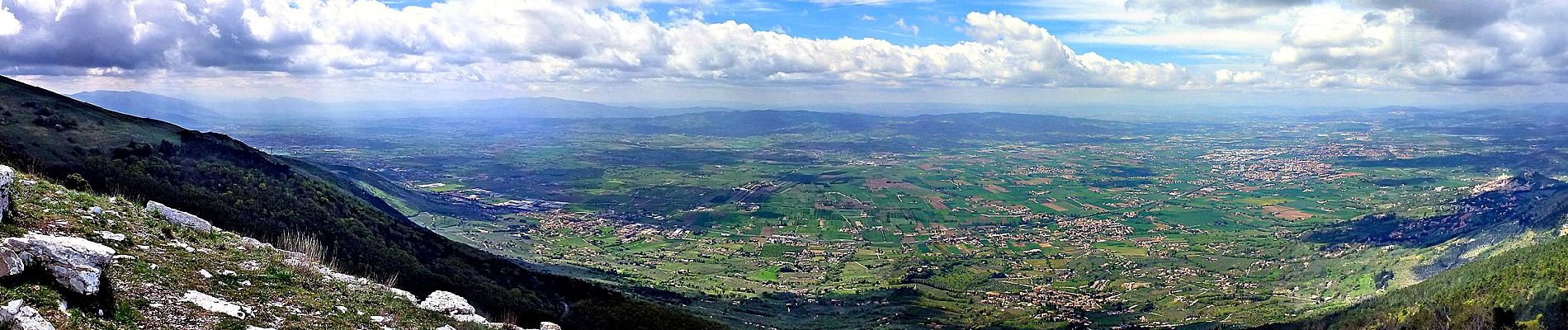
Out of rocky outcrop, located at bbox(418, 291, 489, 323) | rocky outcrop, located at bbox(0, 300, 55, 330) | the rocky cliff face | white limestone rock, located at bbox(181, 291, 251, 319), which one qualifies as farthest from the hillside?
rocky outcrop, located at bbox(0, 300, 55, 330)

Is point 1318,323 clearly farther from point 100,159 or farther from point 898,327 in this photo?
point 100,159

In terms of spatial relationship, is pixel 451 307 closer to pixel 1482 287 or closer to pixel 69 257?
pixel 69 257

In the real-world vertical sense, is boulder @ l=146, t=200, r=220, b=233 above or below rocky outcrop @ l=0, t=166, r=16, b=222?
below

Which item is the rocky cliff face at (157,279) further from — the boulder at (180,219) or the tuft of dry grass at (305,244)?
the tuft of dry grass at (305,244)

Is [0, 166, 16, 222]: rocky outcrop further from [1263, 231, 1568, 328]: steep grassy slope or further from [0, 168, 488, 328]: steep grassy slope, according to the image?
[1263, 231, 1568, 328]: steep grassy slope

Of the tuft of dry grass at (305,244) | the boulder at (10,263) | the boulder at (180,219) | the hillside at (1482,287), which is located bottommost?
the hillside at (1482,287)

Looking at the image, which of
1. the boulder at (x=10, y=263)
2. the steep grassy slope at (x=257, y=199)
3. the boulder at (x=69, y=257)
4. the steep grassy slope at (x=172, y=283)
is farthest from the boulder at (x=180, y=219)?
the boulder at (x=10, y=263)

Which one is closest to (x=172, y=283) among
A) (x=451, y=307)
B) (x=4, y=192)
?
(x=4, y=192)

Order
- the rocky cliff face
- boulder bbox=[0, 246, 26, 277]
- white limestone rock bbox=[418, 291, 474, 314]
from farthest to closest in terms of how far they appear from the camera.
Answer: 1. white limestone rock bbox=[418, 291, 474, 314]
2. the rocky cliff face
3. boulder bbox=[0, 246, 26, 277]
